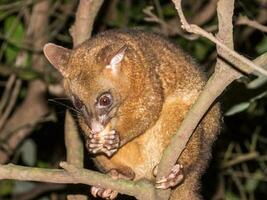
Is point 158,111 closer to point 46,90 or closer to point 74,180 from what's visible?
point 74,180

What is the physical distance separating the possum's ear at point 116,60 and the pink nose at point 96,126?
36cm

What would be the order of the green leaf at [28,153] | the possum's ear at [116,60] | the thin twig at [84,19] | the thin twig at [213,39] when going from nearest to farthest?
the thin twig at [213,39] < the possum's ear at [116,60] < the thin twig at [84,19] < the green leaf at [28,153]

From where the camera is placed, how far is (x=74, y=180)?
11.4ft

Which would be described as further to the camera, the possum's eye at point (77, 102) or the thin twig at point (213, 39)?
the possum's eye at point (77, 102)

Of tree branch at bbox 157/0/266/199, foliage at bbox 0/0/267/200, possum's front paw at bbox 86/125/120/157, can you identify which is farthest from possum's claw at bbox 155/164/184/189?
foliage at bbox 0/0/267/200

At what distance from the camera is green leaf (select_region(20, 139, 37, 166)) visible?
22.0ft

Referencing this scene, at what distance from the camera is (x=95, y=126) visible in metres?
4.17

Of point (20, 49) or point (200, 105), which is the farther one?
point (20, 49)

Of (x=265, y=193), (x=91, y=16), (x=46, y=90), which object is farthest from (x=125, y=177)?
(x=265, y=193)

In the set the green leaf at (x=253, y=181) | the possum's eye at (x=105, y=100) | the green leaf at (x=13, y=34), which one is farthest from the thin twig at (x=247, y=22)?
the green leaf at (x=13, y=34)

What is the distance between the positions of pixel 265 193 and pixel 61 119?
7.31 ft

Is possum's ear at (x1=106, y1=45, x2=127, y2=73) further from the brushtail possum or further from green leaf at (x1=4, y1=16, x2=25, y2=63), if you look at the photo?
green leaf at (x1=4, y1=16, x2=25, y2=63)

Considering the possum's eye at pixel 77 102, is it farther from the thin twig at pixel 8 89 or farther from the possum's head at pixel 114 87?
the thin twig at pixel 8 89

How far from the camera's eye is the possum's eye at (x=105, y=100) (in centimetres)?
422
